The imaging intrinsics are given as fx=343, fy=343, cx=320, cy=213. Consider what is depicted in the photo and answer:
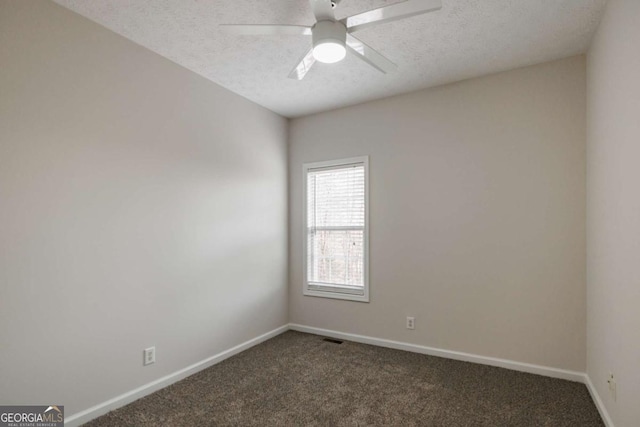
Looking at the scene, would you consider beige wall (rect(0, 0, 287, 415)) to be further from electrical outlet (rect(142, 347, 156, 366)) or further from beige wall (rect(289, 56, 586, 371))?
beige wall (rect(289, 56, 586, 371))

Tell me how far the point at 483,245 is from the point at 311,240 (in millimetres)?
1981

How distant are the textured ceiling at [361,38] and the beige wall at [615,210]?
1.19 feet

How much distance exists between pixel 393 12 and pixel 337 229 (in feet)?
8.79

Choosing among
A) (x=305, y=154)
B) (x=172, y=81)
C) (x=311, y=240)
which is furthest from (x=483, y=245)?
(x=172, y=81)

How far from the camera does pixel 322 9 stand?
5.98 feet

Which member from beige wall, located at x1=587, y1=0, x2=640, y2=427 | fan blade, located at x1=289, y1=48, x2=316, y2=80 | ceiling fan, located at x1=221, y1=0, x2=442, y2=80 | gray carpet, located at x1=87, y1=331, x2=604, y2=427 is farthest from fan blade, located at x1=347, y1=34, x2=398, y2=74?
gray carpet, located at x1=87, y1=331, x2=604, y2=427

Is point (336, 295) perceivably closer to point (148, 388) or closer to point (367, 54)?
point (148, 388)

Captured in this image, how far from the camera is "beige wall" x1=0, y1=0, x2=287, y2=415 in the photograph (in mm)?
2027

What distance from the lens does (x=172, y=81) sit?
9.70 ft

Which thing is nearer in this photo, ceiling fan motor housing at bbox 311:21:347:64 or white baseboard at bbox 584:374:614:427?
ceiling fan motor housing at bbox 311:21:347:64

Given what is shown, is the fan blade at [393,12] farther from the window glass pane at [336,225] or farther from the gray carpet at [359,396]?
the gray carpet at [359,396]

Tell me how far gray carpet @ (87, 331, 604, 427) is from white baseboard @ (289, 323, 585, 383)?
0.07m

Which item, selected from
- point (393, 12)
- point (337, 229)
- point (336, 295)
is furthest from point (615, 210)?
point (336, 295)

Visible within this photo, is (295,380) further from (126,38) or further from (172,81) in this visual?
(126,38)
